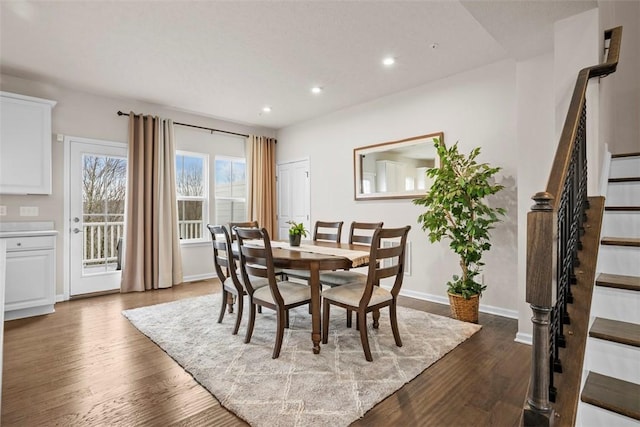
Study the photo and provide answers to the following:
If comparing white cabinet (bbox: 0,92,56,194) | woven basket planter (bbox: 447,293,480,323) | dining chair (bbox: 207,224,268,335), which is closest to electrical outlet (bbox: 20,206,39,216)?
white cabinet (bbox: 0,92,56,194)

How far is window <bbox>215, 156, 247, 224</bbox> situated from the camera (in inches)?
223

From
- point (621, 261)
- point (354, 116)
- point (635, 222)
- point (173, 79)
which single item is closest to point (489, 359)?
point (621, 261)

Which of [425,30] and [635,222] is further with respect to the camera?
[425,30]

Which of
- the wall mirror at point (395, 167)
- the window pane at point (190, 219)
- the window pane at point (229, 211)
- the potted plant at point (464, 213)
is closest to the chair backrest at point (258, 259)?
the potted plant at point (464, 213)

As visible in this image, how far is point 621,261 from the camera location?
1.76 metres

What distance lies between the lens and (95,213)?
4.46 metres

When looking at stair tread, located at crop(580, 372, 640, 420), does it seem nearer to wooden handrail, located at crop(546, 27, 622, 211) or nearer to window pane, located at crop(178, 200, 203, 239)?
wooden handrail, located at crop(546, 27, 622, 211)

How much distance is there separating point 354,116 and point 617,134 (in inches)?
120

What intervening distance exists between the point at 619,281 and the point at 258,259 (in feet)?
7.16

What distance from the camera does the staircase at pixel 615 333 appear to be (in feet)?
4.15

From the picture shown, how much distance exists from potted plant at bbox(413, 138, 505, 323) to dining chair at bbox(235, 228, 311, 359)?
1.60 meters

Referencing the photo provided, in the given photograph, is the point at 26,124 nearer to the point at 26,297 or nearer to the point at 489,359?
the point at 26,297

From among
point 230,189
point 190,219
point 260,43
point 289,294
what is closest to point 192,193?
point 190,219

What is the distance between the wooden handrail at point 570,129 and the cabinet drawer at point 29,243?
4.61 metres
